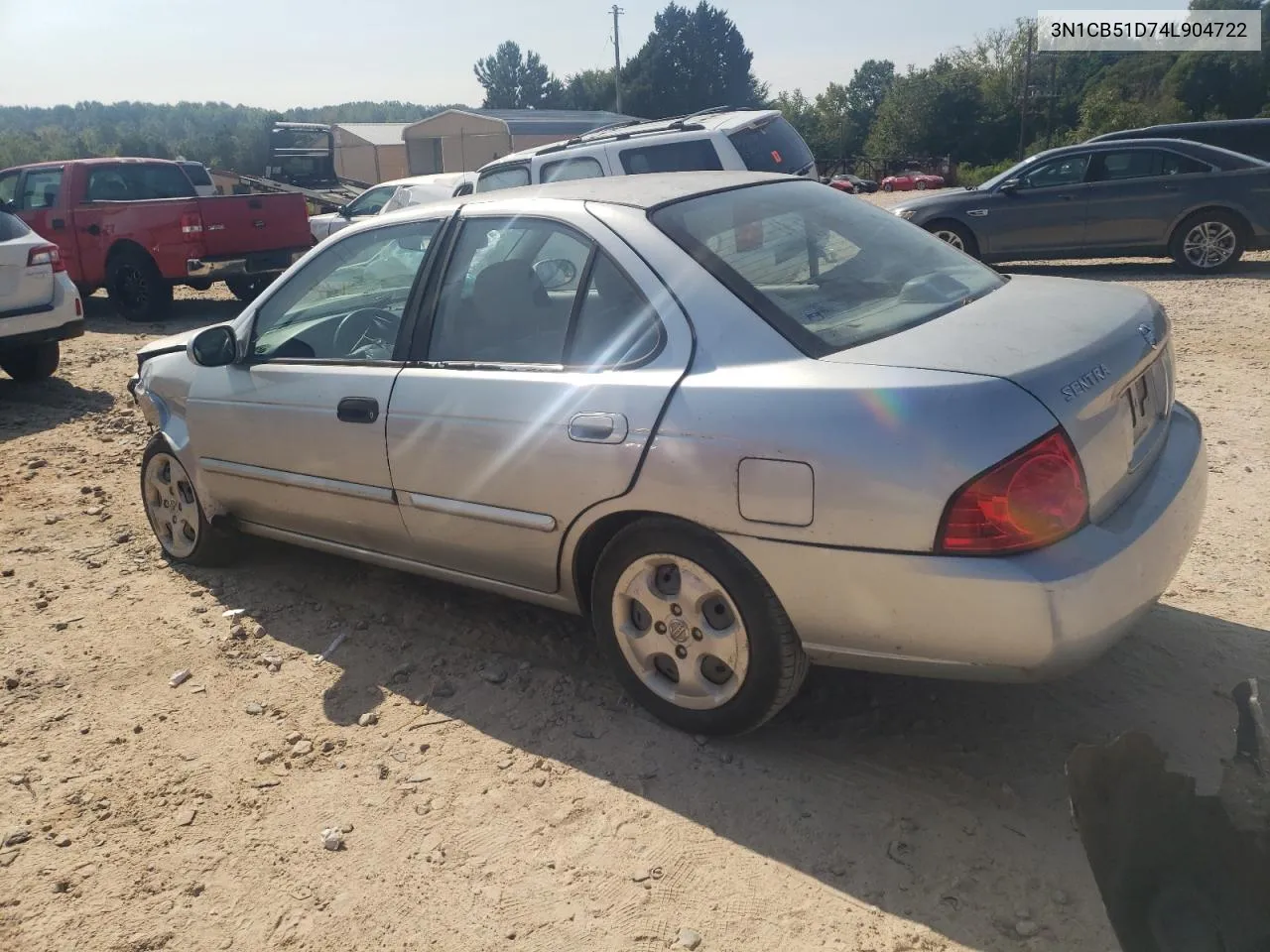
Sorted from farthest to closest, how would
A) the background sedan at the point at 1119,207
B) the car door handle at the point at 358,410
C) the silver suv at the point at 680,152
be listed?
the background sedan at the point at 1119,207, the silver suv at the point at 680,152, the car door handle at the point at 358,410

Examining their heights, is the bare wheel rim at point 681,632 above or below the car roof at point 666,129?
below

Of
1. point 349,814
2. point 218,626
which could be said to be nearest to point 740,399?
point 349,814

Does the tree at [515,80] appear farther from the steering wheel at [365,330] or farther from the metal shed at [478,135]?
the steering wheel at [365,330]

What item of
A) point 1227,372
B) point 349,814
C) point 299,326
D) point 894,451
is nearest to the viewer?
point 894,451

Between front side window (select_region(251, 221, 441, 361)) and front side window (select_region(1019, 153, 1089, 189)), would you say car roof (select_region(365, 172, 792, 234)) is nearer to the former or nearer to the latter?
front side window (select_region(251, 221, 441, 361))

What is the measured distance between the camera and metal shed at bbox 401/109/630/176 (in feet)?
162

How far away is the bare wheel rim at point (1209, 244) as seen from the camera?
1091 centimetres

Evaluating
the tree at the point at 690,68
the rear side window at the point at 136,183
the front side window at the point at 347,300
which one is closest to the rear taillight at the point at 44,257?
the rear side window at the point at 136,183

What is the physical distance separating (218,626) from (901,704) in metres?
2.72

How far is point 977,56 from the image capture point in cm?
6850

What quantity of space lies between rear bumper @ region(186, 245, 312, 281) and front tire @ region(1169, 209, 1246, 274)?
9.80m

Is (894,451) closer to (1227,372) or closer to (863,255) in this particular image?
(863,255)

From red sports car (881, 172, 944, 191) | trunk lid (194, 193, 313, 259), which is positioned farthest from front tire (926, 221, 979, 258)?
red sports car (881, 172, 944, 191)

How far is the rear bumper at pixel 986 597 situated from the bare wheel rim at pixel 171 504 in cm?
301
